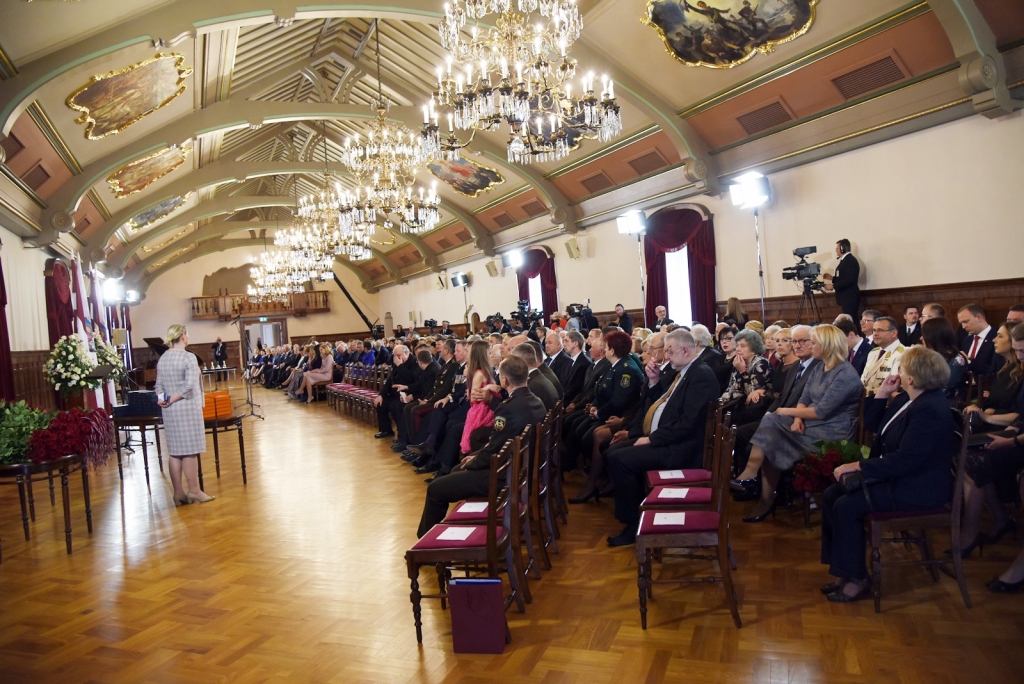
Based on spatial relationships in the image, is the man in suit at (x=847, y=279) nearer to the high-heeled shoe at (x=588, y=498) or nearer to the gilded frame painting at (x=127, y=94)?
the high-heeled shoe at (x=588, y=498)

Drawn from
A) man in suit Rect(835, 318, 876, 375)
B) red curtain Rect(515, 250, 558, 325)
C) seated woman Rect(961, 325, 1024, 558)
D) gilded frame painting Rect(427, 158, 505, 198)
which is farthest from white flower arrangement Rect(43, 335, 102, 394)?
seated woman Rect(961, 325, 1024, 558)

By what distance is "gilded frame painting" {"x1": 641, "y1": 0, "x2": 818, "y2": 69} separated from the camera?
798 cm

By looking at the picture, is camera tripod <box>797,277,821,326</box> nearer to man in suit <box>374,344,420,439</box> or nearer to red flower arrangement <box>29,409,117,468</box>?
man in suit <box>374,344,420,439</box>

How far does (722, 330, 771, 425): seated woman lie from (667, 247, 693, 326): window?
738cm

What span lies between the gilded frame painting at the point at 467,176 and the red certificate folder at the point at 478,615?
45.0 ft

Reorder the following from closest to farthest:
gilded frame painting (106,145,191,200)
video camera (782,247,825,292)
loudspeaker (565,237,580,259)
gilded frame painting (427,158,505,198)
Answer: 1. video camera (782,247,825,292)
2. gilded frame painting (106,145,191,200)
3. loudspeaker (565,237,580,259)
4. gilded frame painting (427,158,505,198)

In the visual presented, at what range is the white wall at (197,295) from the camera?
27.9m

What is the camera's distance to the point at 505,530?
334 centimetres

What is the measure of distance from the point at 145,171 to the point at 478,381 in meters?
11.0

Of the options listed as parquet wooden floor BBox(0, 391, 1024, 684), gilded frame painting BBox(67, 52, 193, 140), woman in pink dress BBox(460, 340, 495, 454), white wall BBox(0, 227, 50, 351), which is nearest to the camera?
parquet wooden floor BBox(0, 391, 1024, 684)

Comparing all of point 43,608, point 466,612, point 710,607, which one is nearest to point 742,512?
point 710,607

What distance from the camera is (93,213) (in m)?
14.1

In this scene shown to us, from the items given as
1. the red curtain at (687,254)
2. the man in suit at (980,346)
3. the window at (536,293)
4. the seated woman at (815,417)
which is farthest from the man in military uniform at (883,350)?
the window at (536,293)

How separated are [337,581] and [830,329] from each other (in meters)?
3.20
